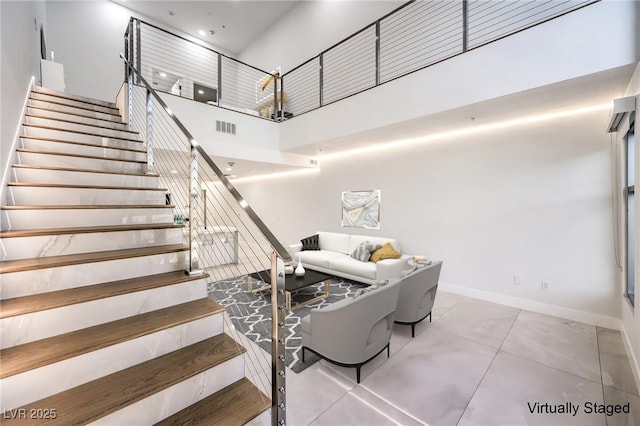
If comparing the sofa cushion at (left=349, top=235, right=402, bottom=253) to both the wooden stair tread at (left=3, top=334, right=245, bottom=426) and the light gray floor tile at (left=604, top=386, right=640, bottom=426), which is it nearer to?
the light gray floor tile at (left=604, top=386, right=640, bottom=426)

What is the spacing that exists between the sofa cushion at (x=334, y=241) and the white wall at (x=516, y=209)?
779mm

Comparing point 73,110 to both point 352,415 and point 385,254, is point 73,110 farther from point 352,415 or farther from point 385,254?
point 385,254

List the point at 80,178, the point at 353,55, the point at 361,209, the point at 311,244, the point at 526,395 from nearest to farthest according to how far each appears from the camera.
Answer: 1. the point at 526,395
2. the point at 80,178
3. the point at 353,55
4. the point at 361,209
5. the point at 311,244

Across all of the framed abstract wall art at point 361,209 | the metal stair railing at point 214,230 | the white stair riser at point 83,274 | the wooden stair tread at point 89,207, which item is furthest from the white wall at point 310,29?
the white stair riser at point 83,274

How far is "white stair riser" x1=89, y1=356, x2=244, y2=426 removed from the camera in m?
1.22

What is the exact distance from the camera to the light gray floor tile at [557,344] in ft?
8.48

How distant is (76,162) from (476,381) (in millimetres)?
4410

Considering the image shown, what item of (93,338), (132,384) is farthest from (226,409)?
(93,338)

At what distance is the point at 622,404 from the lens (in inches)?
82.4

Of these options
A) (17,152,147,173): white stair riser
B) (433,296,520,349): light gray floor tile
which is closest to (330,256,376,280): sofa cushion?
(433,296,520,349): light gray floor tile

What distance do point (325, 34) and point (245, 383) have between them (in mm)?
7469

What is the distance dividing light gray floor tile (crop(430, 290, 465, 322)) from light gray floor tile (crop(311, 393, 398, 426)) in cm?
198

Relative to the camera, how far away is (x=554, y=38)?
278cm

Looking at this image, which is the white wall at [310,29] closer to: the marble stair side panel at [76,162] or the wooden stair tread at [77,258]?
the marble stair side panel at [76,162]
